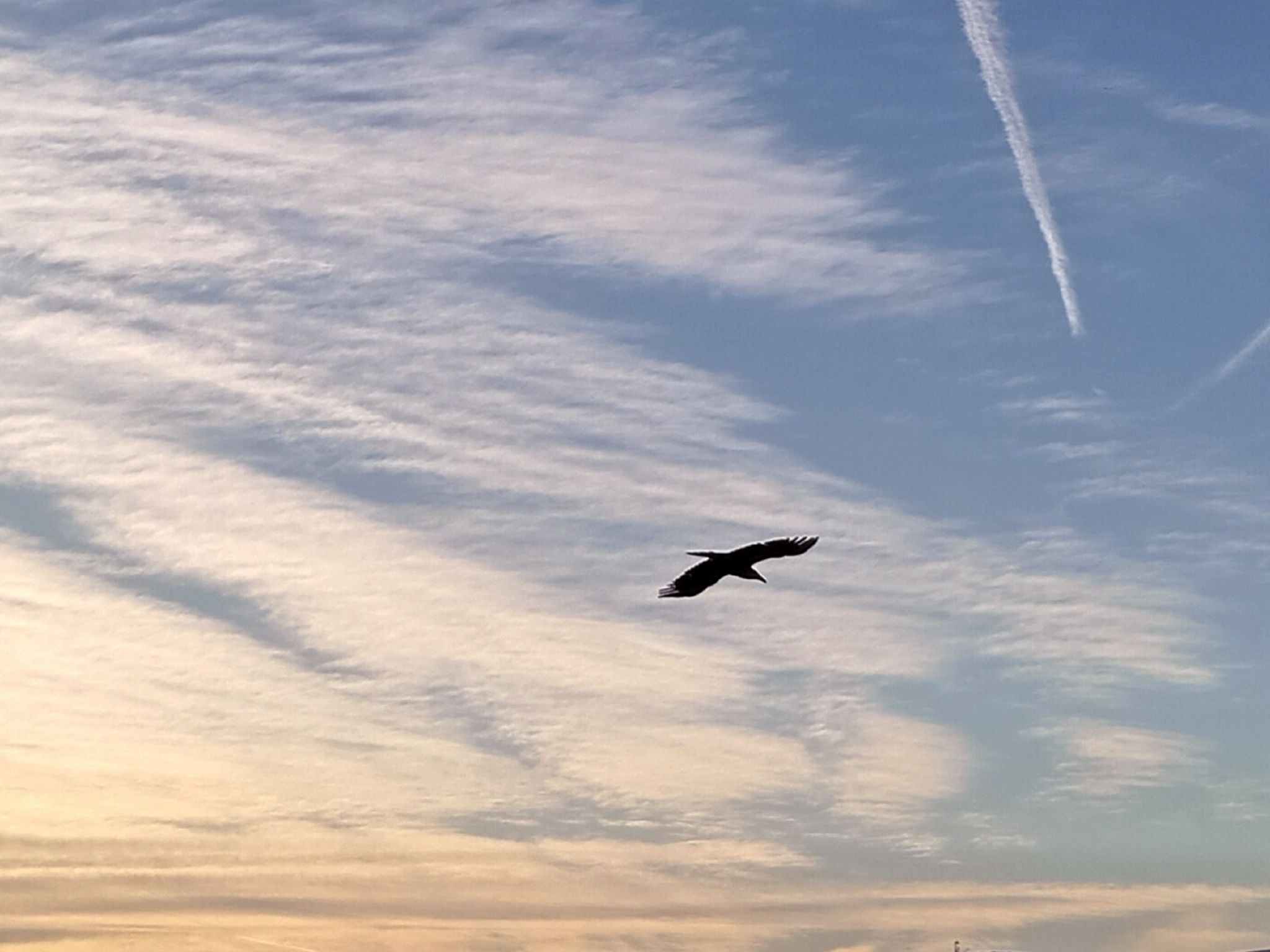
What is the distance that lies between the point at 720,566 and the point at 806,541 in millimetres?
8196

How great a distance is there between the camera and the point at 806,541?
9394 centimetres

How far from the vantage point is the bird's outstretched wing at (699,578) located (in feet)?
322

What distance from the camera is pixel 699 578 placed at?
10038 cm

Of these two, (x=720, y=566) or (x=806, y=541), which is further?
(x=720, y=566)

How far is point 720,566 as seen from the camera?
101 meters

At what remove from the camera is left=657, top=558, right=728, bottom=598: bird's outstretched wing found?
98.2 metres
